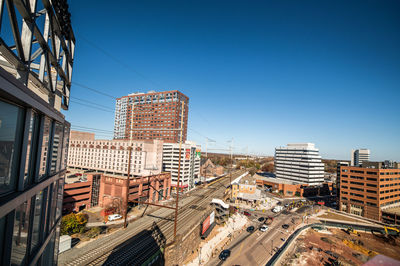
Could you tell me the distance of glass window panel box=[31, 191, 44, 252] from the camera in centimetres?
386

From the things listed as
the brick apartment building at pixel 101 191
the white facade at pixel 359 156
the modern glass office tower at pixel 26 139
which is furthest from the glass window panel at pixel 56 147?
Answer: the white facade at pixel 359 156

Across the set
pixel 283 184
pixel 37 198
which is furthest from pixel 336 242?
pixel 37 198

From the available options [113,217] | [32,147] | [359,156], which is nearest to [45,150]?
[32,147]

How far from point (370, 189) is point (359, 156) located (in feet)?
193

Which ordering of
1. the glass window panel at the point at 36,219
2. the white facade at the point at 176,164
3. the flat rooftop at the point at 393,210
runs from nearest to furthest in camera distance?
the glass window panel at the point at 36,219 < the flat rooftop at the point at 393,210 < the white facade at the point at 176,164

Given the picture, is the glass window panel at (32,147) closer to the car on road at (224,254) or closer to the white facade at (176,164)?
the car on road at (224,254)

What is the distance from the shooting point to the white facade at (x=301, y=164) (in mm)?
66938

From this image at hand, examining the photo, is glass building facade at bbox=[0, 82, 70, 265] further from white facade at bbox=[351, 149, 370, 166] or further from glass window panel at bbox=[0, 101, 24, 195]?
white facade at bbox=[351, 149, 370, 166]

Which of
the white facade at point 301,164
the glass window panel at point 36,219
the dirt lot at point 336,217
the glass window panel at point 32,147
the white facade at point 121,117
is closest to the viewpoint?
the glass window panel at point 32,147

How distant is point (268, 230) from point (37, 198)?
128 ft

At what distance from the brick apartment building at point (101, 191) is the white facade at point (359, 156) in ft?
319

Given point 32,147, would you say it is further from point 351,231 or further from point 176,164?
point 351,231

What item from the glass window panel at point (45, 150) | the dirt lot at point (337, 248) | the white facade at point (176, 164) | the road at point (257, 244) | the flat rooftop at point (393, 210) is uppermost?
the glass window panel at point (45, 150)

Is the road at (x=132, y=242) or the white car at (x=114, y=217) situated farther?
the white car at (x=114, y=217)
